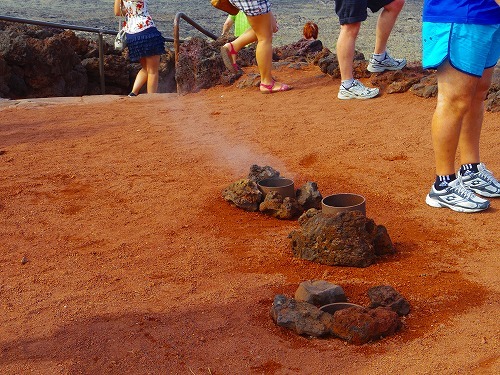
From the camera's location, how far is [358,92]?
812cm

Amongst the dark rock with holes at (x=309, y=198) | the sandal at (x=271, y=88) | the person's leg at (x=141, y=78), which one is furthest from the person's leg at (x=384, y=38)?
the dark rock with holes at (x=309, y=198)

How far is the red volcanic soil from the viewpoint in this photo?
3377 millimetres

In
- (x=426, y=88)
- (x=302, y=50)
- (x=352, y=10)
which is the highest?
(x=352, y=10)

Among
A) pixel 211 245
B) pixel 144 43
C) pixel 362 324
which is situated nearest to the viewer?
pixel 362 324

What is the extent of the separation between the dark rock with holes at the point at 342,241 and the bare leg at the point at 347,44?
3.82 meters

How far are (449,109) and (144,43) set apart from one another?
5.29 m

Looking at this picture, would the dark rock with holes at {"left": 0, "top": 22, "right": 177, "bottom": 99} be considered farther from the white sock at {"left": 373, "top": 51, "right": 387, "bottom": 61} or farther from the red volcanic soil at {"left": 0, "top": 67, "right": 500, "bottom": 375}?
the white sock at {"left": 373, "top": 51, "right": 387, "bottom": 61}

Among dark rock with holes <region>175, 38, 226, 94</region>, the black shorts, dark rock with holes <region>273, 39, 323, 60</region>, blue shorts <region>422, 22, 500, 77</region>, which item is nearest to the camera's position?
blue shorts <region>422, 22, 500, 77</region>

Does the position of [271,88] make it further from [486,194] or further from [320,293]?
[320,293]

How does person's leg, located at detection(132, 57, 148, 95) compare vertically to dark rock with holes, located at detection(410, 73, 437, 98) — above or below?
below

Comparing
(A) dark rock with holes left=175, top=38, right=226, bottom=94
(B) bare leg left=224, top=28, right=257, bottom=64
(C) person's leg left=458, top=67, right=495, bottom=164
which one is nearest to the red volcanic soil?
(C) person's leg left=458, top=67, right=495, bottom=164

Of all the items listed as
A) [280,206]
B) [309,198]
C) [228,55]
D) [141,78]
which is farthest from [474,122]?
[141,78]

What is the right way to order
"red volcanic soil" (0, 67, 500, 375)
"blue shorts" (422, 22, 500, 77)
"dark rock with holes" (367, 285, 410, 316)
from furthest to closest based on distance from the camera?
"blue shorts" (422, 22, 500, 77)
"dark rock with holes" (367, 285, 410, 316)
"red volcanic soil" (0, 67, 500, 375)

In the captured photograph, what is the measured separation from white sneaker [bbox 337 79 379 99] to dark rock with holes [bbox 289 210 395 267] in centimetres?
387
